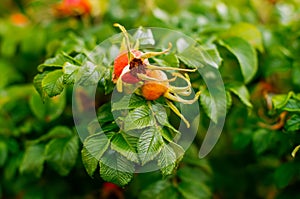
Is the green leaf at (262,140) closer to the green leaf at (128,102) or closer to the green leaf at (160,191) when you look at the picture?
the green leaf at (160,191)

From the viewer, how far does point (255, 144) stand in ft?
3.12

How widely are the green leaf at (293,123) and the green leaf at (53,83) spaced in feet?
1.36

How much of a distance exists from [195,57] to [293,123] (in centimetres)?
22

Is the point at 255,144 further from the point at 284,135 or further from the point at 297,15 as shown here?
the point at 297,15

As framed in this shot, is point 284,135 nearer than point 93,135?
No

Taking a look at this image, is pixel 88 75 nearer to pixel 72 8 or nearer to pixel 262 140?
pixel 262 140

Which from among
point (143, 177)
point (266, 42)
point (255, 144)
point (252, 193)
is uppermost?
point (266, 42)

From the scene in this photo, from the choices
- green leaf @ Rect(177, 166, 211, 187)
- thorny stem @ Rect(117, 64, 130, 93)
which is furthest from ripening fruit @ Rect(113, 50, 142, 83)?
green leaf @ Rect(177, 166, 211, 187)

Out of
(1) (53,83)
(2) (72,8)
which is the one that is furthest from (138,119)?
(2) (72,8)

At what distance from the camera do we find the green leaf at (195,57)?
2.71 feet

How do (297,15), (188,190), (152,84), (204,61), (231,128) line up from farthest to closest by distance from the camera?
(297,15) → (231,128) → (188,190) → (204,61) → (152,84)

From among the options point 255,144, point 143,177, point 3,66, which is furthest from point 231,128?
point 3,66

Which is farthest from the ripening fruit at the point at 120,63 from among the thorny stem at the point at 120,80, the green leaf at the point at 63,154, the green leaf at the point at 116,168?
the green leaf at the point at 63,154

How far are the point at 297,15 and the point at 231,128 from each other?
16.0 inches
